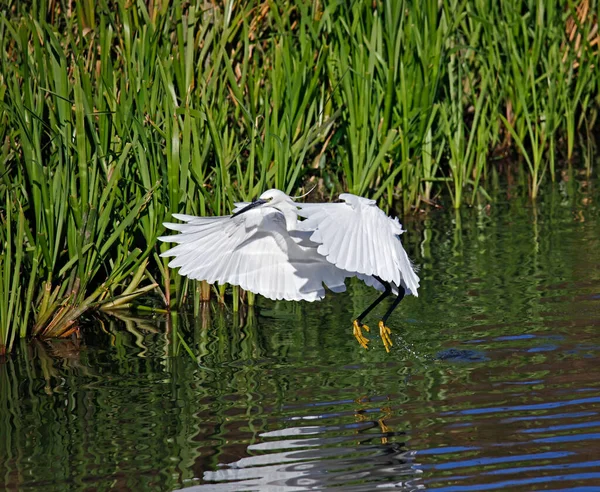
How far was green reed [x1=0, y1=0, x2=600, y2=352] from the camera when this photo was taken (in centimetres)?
534

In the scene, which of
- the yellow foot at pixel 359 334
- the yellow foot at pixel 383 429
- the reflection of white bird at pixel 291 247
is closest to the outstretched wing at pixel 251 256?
the reflection of white bird at pixel 291 247

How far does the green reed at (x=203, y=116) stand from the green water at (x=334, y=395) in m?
0.48

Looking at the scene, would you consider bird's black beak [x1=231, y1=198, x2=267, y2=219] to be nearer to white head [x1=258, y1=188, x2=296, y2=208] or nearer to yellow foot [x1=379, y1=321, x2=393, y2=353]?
white head [x1=258, y1=188, x2=296, y2=208]

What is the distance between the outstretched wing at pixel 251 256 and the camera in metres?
4.88

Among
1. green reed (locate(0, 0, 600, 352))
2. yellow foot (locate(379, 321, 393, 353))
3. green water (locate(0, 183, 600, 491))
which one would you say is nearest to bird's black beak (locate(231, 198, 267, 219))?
green water (locate(0, 183, 600, 491))

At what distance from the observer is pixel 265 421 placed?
4262mm

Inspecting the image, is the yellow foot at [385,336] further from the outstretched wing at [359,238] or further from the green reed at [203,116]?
the green reed at [203,116]

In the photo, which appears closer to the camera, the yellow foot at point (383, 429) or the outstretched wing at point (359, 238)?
the yellow foot at point (383, 429)

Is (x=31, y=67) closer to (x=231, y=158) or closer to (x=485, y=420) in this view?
(x=231, y=158)

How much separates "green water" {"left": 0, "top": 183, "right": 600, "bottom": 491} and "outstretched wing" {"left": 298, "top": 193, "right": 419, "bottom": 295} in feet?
1.85

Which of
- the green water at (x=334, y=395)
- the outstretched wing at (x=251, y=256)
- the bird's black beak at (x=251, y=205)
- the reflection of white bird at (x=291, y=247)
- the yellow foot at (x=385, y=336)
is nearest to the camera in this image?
the green water at (x=334, y=395)

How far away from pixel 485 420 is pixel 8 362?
8.00 ft

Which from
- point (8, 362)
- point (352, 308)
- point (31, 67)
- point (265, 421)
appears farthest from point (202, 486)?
point (31, 67)

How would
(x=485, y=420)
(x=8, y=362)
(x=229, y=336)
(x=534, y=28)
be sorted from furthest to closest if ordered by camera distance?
(x=534, y=28) < (x=229, y=336) < (x=8, y=362) < (x=485, y=420)
